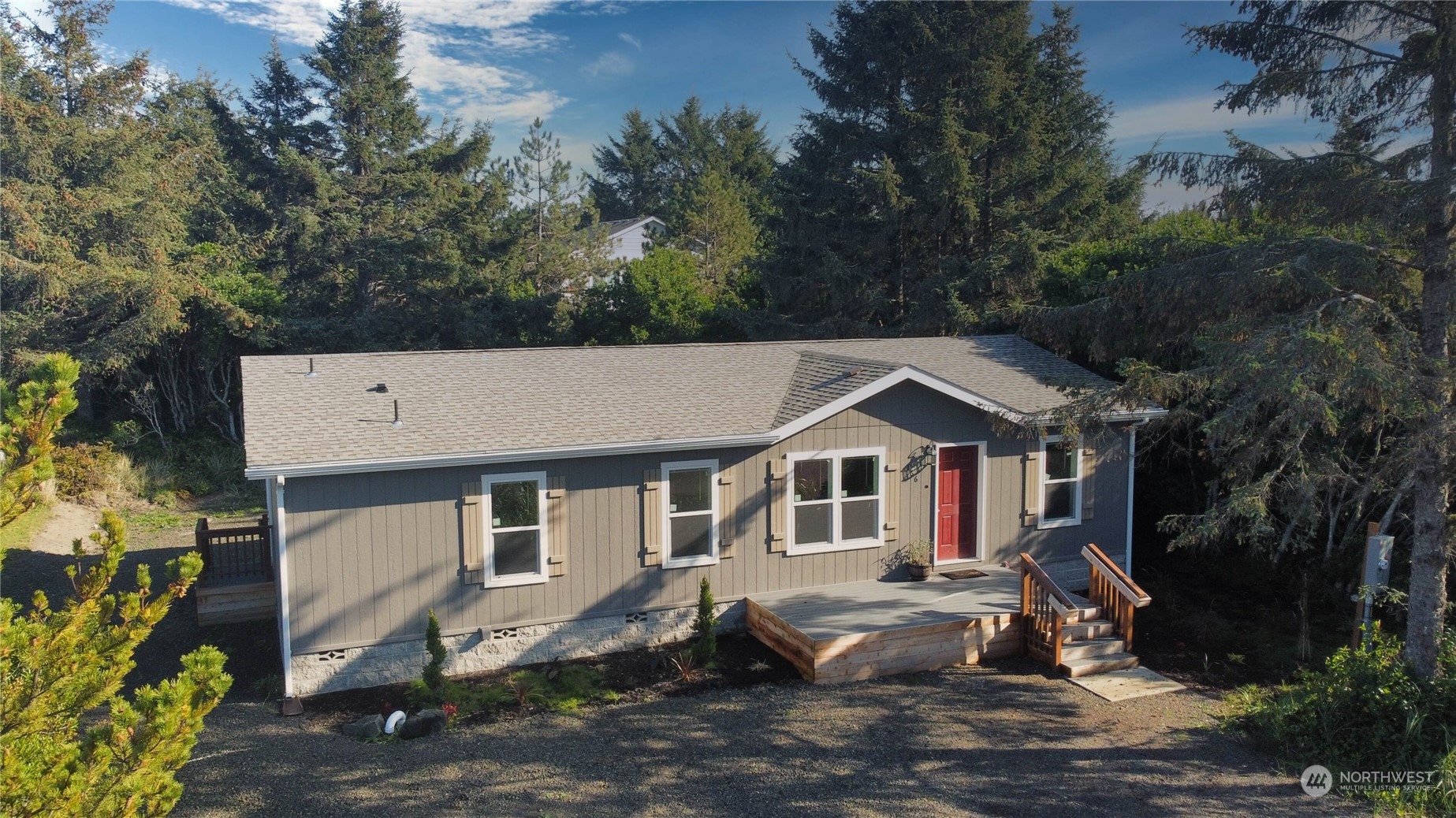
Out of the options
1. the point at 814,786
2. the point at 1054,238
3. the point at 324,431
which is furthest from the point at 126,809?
the point at 1054,238

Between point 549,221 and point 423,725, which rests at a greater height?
point 549,221

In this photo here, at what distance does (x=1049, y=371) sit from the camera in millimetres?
15547

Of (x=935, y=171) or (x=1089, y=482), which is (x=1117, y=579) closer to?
(x=1089, y=482)

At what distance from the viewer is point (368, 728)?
9.36 metres

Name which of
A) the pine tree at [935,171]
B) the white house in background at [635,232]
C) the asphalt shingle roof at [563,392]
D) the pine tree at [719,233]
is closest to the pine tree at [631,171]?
the white house in background at [635,232]

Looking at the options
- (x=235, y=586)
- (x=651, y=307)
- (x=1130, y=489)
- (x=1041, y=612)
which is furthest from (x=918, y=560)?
(x=651, y=307)

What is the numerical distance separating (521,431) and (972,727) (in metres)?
6.17

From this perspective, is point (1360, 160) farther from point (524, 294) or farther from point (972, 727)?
point (524, 294)

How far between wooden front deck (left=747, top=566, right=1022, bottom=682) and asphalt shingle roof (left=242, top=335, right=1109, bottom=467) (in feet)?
8.02

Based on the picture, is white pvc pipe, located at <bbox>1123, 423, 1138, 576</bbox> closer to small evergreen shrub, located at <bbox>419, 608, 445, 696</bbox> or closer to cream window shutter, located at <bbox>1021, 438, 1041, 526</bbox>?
cream window shutter, located at <bbox>1021, 438, 1041, 526</bbox>

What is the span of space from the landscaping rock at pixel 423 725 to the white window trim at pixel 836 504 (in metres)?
5.05

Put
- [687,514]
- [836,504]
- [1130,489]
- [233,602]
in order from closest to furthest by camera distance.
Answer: [687,514]
[836,504]
[233,602]
[1130,489]

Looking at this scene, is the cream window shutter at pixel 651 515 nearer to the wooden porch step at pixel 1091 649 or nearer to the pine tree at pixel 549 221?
the wooden porch step at pixel 1091 649

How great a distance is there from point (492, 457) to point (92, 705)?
19.2 ft
